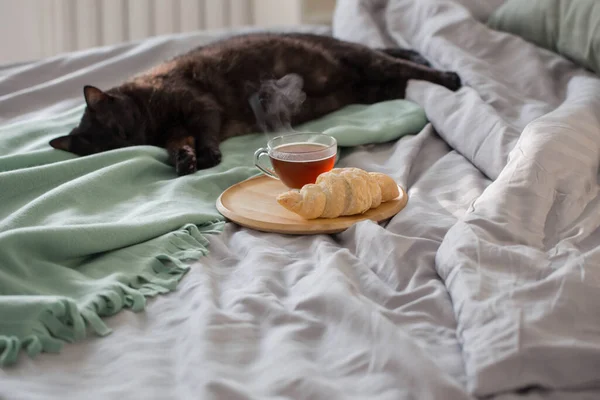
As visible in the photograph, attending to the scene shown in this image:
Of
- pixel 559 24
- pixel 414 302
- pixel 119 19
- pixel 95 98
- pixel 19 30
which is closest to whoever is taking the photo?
pixel 414 302

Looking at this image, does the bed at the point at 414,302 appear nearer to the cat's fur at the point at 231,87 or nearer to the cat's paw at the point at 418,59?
the cat's fur at the point at 231,87

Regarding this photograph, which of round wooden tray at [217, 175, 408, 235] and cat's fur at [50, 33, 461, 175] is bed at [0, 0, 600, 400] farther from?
cat's fur at [50, 33, 461, 175]

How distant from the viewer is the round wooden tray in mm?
1096

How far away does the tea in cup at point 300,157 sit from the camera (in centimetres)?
119

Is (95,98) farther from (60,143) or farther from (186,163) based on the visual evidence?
(186,163)

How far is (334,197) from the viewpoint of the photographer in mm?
1084

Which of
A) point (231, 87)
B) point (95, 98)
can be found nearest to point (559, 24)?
point (231, 87)

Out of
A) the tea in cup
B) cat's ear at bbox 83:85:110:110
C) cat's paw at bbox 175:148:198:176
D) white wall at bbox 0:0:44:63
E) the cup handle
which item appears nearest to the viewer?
the tea in cup

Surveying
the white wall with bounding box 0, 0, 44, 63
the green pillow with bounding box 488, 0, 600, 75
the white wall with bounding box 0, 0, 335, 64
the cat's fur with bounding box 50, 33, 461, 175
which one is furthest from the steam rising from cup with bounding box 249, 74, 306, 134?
the white wall with bounding box 0, 0, 44, 63

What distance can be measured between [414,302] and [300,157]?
1.33ft

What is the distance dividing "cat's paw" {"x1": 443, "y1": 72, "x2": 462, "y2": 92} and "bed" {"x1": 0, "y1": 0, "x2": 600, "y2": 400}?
246 millimetres

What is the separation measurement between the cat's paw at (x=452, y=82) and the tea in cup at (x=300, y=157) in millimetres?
535

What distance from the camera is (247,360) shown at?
30.5 inches

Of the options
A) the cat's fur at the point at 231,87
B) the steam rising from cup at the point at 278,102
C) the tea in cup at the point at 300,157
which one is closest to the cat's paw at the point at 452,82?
the cat's fur at the point at 231,87
